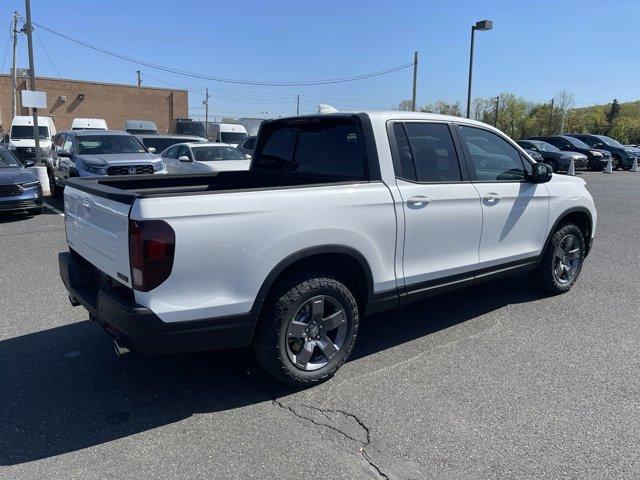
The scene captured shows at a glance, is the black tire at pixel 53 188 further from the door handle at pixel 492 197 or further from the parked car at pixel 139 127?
the parked car at pixel 139 127

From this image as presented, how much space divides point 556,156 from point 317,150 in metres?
22.0

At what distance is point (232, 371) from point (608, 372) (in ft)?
9.27

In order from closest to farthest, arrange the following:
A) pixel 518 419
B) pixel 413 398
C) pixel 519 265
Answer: pixel 518 419
pixel 413 398
pixel 519 265

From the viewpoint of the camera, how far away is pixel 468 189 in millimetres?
4465

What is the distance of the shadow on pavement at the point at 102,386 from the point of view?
3141 millimetres

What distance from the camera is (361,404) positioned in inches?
137

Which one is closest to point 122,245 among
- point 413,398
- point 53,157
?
point 413,398

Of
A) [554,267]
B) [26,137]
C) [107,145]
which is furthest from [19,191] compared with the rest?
[26,137]

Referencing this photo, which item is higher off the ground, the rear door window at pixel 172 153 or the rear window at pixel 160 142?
the rear window at pixel 160 142

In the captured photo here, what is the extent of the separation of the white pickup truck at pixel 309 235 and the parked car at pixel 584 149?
22.9m

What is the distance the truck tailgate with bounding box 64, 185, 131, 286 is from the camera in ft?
10.1

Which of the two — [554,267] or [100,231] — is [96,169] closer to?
[100,231]

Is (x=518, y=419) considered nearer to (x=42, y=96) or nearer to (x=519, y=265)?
(x=519, y=265)

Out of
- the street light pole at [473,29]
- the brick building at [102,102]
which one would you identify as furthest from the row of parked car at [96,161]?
the brick building at [102,102]
